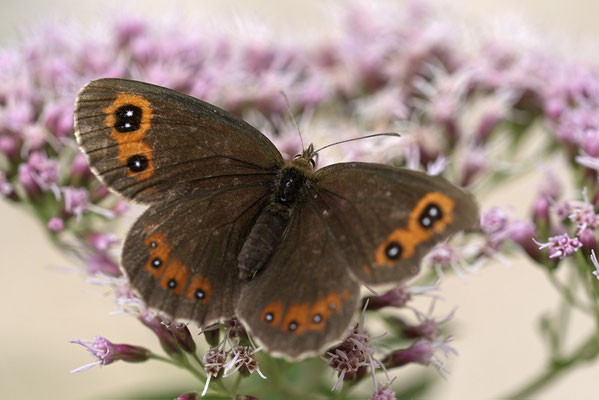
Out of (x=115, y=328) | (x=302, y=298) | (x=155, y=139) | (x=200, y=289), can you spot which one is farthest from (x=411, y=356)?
(x=115, y=328)

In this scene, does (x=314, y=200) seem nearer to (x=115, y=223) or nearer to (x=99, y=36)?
(x=115, y=223)

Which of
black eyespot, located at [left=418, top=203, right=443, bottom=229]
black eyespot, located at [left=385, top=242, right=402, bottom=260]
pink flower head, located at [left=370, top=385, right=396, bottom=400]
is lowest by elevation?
pink flower head, located at [left=370, top=385, right=396, bottom=400]

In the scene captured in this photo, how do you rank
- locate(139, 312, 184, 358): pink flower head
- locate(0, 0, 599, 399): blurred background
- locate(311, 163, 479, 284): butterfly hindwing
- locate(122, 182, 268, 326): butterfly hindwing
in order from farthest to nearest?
locate(0, 0, 599, 399): blurred background < locate(139, 312, 184, 358): pink flower head < locate(122, 182, 268, 326): butterfly hindwing < locate(311, 163, 479, 284): butterfly hindwing

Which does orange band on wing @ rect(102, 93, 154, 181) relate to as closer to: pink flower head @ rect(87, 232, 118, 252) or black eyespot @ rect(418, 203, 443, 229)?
pink flower head @ rect(87, 232, 118, 252)

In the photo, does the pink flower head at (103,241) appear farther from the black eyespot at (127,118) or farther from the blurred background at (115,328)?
the blurred background at (115,328)

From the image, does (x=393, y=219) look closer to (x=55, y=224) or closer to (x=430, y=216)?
(x=430, y=216)

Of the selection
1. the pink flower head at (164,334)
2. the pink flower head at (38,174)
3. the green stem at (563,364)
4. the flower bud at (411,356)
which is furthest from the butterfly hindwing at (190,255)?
the green stem at (563,364)

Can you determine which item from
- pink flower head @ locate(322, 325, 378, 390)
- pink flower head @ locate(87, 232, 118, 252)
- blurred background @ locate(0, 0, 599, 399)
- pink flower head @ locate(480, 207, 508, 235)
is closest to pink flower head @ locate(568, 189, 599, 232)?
pink flower head @ locate(480, 207, 508, 235)
